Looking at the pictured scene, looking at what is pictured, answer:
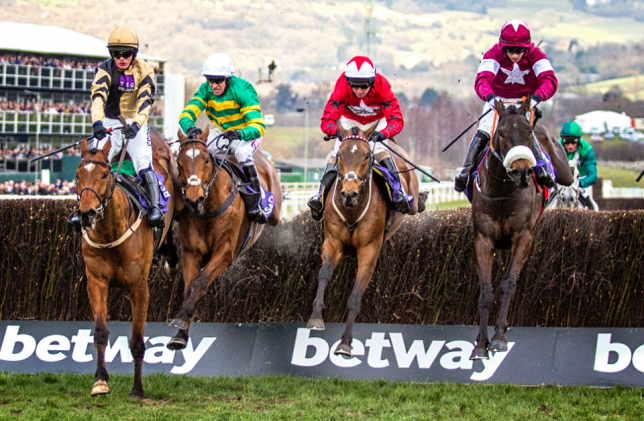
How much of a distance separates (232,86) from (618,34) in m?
52.1

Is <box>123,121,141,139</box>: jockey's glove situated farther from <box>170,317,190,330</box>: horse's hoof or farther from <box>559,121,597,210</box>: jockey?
<box>559,121,597,210</box>: jockey

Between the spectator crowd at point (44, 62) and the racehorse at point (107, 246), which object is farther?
the spectator crowd at point (44, 62)

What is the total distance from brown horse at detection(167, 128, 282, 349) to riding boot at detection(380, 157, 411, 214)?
5.28 feet

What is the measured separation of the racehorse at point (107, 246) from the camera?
6.15 meters

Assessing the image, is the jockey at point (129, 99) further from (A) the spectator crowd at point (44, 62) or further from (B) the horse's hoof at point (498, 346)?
(A) the spectator crowd at point (44, 62)

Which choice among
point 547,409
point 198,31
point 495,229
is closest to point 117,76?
point 495,229

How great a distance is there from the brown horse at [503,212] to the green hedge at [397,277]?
1.18 m

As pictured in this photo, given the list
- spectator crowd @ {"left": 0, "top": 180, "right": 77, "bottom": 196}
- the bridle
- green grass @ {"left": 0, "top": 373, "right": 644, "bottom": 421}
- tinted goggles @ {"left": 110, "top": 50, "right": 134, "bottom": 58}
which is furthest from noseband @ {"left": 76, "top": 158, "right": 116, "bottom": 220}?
spectator crowd @ {"left": 0, "top": 180, "right": 77, "bottom": 196}

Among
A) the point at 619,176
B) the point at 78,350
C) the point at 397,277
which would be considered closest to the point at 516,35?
the point at 397,277

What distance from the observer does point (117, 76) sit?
7344mm

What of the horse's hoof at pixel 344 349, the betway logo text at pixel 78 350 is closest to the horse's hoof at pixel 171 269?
the betway logo text at pixel 78 350

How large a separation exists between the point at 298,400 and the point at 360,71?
3337mm

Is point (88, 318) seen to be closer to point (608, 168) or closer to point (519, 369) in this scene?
point (519, 369)

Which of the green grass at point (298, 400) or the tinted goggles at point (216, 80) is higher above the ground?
the tinted goggles at point (216, 80)
